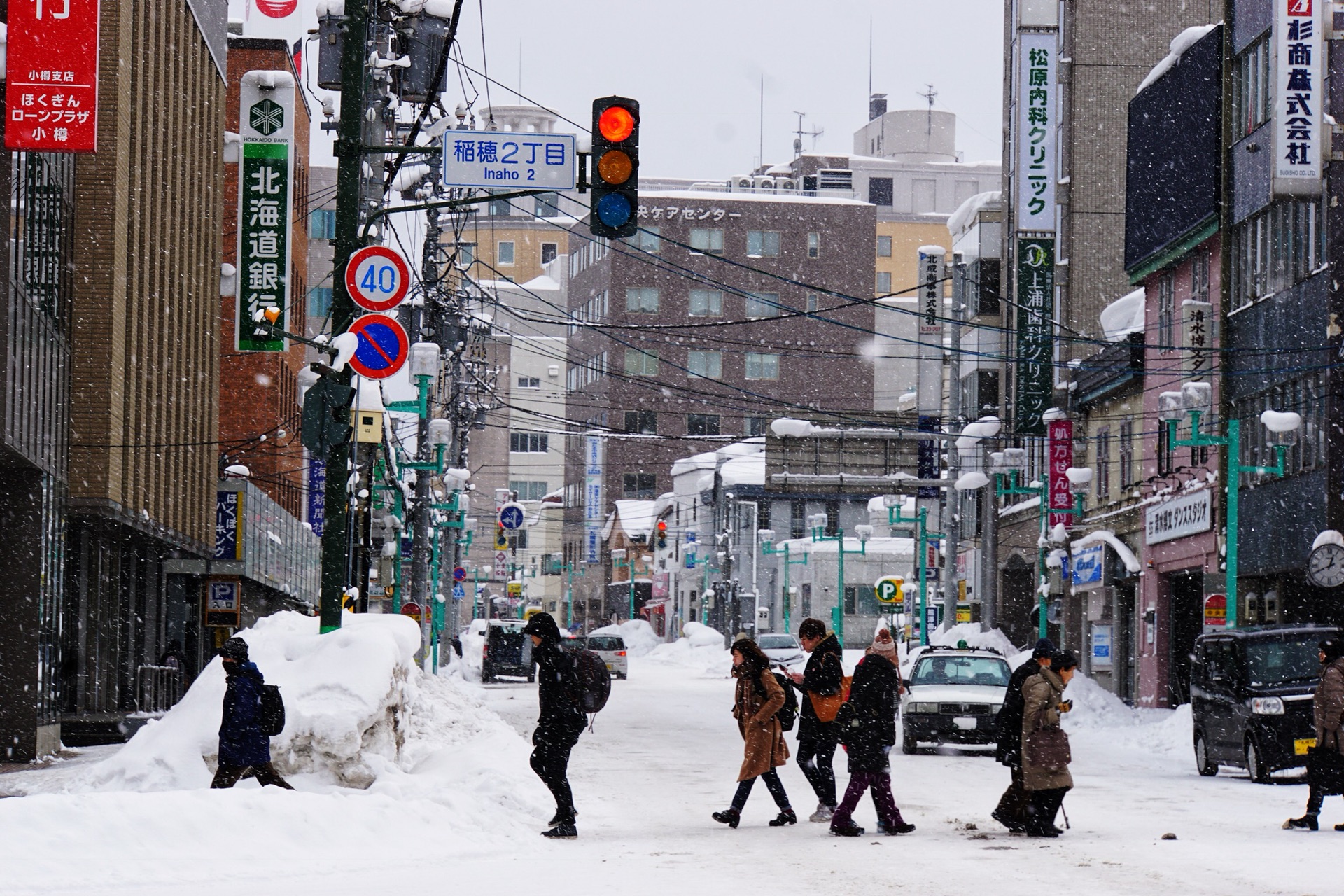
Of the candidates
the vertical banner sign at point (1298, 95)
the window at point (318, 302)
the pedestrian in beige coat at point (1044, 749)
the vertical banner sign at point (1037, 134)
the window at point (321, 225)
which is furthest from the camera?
the window at point (321, 225)

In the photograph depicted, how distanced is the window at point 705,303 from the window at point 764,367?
3765mm

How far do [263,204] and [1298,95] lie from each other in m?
18.4

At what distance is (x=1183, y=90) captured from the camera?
39.7 meters

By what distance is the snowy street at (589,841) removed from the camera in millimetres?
11773

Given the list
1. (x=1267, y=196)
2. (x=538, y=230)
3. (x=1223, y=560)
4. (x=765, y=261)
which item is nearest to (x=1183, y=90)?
(x=1267, y=196)

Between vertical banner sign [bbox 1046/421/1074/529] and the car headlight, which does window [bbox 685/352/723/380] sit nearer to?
vertical banner sign [bbox 1046/421/1074/529]

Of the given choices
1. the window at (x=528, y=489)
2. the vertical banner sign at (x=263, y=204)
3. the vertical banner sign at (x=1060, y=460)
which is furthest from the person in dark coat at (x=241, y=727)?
the window at (x=528, y=489)

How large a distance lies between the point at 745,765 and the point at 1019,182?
125 ft

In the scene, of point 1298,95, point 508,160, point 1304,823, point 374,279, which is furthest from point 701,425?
point 1304,823

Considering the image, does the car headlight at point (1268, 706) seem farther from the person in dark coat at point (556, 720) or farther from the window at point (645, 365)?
the window at point (645, 365)

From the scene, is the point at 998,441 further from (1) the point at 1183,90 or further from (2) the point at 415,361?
(2) the point at 415,361

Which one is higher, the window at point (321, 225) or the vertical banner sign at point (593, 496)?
the window at point (321, 225)

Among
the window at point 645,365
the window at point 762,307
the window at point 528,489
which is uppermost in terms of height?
the window at point 762,307

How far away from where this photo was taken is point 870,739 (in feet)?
49.9
